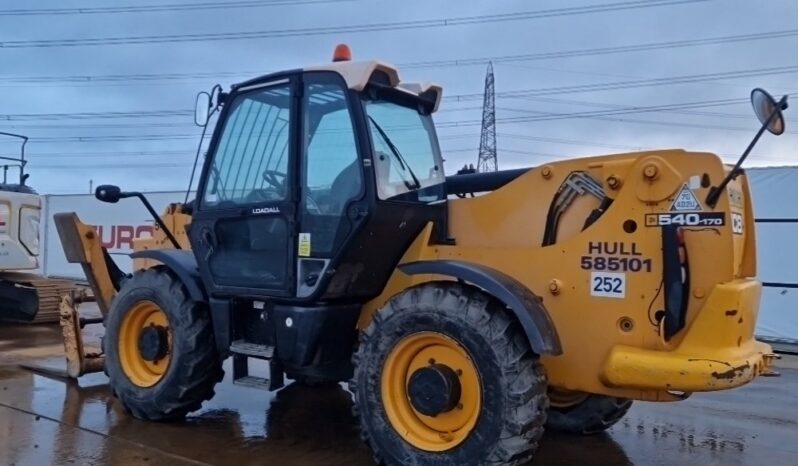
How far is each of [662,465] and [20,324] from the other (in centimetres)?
942

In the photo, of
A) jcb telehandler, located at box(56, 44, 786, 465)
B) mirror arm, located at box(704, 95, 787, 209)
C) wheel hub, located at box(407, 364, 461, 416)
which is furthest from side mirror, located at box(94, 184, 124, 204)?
mirror arm, located at box(704, 95, 787, 209)

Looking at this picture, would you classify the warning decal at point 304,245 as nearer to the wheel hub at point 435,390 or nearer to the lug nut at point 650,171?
the wheel hub at point 435,390

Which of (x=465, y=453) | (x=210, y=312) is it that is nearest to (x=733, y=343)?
(x=465, y=453)

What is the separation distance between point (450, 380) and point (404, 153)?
165 cm

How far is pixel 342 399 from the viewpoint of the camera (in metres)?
6.50

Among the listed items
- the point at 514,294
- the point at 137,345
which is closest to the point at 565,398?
the point at 514,294

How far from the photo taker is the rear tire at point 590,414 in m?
5.31

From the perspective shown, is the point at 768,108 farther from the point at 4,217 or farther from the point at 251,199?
the point at 4,217

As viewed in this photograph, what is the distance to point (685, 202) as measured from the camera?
402 cm

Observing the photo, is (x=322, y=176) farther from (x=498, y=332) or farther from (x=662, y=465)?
(x=662, y=465)

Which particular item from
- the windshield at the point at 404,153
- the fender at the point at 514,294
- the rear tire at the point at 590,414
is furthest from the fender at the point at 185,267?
the rear tire at the point at 590,414

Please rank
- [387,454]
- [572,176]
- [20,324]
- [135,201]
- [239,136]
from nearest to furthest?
[387,454] < [572,176] < [239,136] < [20,324] < [135,201]

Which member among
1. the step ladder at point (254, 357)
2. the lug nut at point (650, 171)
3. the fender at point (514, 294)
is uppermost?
the lug nut at point (650, 171)

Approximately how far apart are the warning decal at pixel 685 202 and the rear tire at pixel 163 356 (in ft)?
10.6
